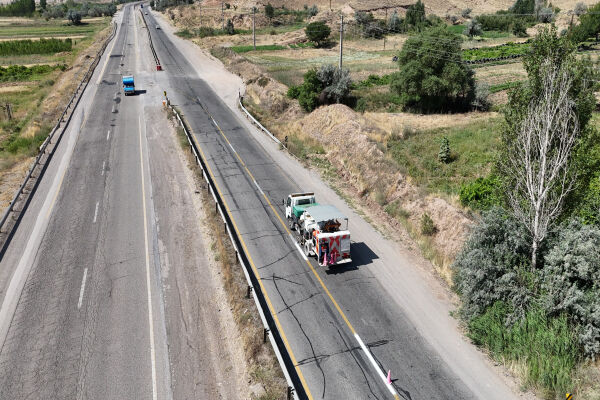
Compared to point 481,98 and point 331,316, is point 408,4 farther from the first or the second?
point 331,316

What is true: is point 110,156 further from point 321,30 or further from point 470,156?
point 321,30

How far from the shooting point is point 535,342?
623 inches

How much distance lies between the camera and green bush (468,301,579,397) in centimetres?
1479

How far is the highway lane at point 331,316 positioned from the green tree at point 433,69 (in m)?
22.9

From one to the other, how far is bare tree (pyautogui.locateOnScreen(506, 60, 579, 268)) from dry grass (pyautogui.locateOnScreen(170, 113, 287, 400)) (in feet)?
38.1

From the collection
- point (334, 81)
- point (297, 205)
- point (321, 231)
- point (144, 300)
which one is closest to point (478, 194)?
point (321, 231)

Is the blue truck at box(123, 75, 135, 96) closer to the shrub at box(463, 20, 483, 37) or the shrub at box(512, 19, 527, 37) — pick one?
the shrub at box(463, 20, 483, 37)

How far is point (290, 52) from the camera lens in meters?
91.9

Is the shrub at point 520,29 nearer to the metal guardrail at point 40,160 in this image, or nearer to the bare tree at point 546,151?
the metal guardrail at point 40,160

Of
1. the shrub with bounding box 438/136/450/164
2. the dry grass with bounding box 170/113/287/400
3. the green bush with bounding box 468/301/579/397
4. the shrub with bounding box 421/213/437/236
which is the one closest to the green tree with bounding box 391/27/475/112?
the shrub with bounding box 438/136/450/164

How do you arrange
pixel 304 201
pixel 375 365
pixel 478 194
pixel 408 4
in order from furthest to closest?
pixel 408 4 < pixel 478 194 < pixel 304 201 < pixel 375 365

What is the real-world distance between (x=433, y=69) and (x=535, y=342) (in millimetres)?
37719

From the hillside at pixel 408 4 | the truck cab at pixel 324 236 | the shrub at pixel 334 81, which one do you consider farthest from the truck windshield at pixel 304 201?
the hillside at pixel 408 4

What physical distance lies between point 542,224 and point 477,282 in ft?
11.4
